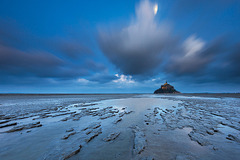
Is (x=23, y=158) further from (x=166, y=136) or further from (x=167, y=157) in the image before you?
(x=166, y=136)

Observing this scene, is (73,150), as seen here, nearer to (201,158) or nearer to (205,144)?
(201,158)

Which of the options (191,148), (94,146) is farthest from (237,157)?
(94,146)

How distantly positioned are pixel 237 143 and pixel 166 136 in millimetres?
3378

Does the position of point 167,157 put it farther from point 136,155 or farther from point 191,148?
point 191,148

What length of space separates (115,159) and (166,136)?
349cm

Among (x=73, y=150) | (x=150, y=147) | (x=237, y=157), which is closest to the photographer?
(x=237, y=157)

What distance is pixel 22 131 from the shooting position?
5.89 metres

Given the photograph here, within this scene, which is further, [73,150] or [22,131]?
[22,131]

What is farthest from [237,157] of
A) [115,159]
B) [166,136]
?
[115,159]

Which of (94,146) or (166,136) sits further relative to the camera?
(166,136)

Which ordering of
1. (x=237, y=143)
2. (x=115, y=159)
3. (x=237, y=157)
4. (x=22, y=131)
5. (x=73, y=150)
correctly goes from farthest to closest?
(x=22, y=131) → (x=237, y=143) → (x=73, y=150) → (x=237, y=157) → (x=115, y=159)

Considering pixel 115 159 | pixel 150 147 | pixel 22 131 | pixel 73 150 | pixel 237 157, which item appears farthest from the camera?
pixel 22 131

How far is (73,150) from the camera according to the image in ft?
12.1

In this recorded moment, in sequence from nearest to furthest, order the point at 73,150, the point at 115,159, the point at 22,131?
the point at 115,159
the point at 73,150
the point at 22,131
